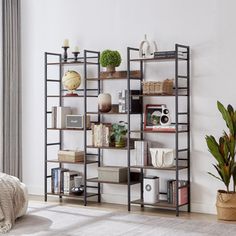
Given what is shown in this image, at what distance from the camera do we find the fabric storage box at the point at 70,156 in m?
7.12

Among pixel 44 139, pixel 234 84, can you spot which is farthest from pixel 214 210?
pixel 44 139

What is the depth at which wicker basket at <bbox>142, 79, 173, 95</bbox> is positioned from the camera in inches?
253

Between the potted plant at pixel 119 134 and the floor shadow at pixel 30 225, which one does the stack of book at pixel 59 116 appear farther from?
the floor shadow at pixel 30 225

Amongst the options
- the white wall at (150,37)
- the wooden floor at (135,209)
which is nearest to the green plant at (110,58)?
the white wall at (150,37)

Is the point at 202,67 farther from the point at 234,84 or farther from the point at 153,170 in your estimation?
the point at 153,170

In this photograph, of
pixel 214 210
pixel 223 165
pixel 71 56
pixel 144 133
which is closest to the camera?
pixel 223 165

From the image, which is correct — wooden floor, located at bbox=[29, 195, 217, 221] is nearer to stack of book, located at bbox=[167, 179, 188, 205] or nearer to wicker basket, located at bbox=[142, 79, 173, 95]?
stack of book, located at bbox=[167, 179, 188, 205]

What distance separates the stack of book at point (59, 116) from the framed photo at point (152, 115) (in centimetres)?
114

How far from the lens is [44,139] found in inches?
297

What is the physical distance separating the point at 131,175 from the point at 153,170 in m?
0.29

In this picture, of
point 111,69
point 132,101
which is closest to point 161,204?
point 132,101

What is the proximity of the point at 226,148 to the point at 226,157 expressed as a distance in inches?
4.2

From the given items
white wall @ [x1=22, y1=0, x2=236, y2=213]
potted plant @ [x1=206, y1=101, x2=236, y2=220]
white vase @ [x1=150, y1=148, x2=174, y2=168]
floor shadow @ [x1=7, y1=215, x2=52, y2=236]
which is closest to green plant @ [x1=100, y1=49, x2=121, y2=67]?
white wall @ [x1=22, y1=0, x2=236, y2=213]

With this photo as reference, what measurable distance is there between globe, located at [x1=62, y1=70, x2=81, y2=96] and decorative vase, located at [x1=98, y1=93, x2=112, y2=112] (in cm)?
41
